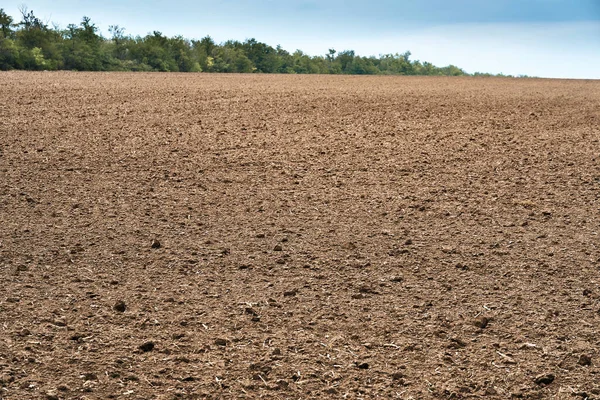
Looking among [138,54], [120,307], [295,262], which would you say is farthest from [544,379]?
[138,54]

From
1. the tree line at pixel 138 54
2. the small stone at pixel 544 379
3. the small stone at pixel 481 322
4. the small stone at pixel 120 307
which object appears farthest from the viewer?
the tree line at pixel 138 54

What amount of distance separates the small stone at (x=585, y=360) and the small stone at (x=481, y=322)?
24.7 inches

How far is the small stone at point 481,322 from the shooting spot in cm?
439

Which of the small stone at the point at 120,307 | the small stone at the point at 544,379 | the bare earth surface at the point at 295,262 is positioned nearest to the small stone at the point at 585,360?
the bare earth surface at the point at 295,262

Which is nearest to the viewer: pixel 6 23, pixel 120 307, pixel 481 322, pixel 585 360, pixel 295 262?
pixel 585 360

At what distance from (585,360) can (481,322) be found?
69 cm

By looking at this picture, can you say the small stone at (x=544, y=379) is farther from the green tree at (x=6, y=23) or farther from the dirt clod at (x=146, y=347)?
the green tree at (x=6, y=23)

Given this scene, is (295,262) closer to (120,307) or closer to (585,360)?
(120,307)

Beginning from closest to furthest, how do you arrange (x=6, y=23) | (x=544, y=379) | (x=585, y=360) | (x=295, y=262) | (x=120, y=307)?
(x=544, y=379)
(x=585, y=360)
(x=120, y=307)
(x=295, y=262)
(x=6, y=23)

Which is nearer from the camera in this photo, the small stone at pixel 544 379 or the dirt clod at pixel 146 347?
the small stone at pixel 544 379

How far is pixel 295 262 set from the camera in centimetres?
549

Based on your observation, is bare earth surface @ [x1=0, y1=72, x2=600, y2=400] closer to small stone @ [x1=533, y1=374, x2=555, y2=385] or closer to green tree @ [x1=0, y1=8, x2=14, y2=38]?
small stone @ [x1=533, y1=374, x2=555, y2=385]

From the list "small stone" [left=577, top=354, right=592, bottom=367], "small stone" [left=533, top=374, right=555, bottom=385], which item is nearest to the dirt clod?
"small stone" [left=533, top=374, right=555, bottom=385]

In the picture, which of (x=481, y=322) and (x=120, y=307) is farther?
(x=120, y=307)
